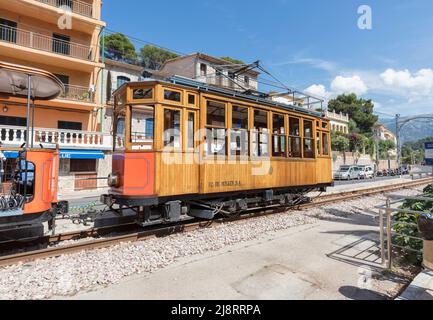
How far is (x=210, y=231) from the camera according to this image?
6.93 metres

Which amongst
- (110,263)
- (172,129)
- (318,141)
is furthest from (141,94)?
(318,141)

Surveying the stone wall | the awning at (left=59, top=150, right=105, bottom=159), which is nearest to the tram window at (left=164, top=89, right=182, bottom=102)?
the awning at (left=59, top=150, right=105, bottom=159)

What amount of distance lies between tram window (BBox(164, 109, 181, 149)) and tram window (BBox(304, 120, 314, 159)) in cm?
519

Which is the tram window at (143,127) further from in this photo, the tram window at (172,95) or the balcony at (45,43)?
the balcony at (45,43)

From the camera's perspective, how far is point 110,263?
477 centimetres

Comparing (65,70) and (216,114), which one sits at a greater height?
(65,70)

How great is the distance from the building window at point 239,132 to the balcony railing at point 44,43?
16905 millimetres

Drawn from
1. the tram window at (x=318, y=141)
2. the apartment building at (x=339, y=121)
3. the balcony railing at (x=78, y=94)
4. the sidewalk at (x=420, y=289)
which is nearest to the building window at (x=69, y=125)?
the balcony railing at (x=78, y=94)

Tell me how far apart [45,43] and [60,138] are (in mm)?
7402

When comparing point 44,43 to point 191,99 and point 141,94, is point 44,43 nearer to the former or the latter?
point 141,94

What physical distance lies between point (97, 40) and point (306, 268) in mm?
22468

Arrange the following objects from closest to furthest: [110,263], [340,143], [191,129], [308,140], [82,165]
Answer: [110,263], [191,129], [308,140], [82,165], [340,143]

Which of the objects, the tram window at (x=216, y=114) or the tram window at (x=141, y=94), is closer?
the tram window at (x=141, y=94)

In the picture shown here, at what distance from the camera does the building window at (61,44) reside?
19719 mm
